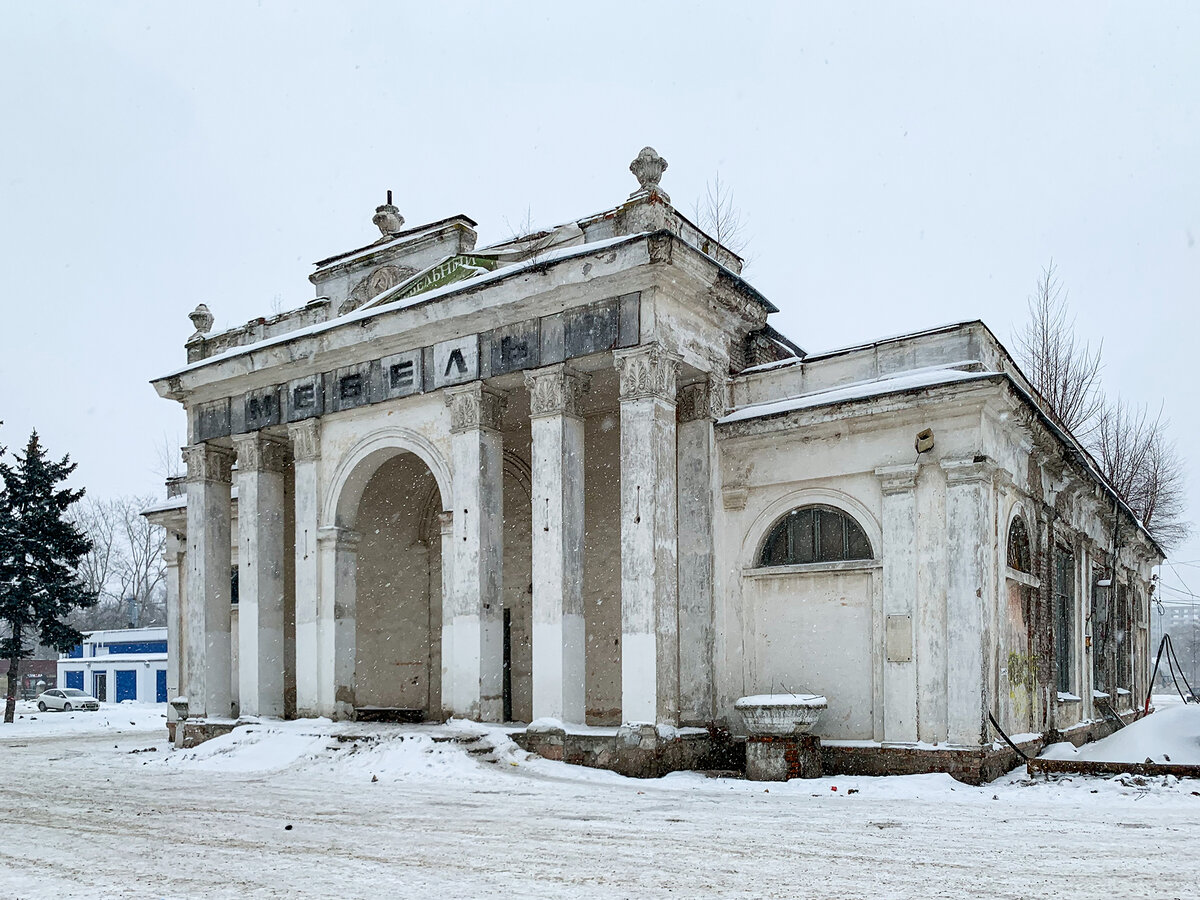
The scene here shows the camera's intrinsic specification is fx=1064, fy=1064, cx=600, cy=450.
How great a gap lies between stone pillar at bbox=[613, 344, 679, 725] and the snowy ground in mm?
1077

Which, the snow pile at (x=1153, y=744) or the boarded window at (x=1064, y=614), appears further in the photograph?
the boarded window at (x=1064, y=614)

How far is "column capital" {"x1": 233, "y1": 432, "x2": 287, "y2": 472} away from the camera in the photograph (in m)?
17.4

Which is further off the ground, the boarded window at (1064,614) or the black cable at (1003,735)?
the boarded window at (1064,614)

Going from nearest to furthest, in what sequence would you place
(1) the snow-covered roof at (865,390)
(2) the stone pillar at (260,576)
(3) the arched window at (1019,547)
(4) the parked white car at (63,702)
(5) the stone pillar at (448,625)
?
(1) the snow-covered roof at (865,390) → (3) the arched window at (1019,547) → (5) the stone pillar at (448,625) → (2) the stone pillar at (260,576) → (4) the parked white car at (63,702)

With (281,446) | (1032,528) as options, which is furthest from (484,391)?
(1032,528)

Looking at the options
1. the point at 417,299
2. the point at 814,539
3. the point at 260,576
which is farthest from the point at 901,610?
the point at 260,576

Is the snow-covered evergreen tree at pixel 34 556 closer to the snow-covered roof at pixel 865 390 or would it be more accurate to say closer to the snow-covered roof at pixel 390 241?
the snow-covered roof at pixel 390 241

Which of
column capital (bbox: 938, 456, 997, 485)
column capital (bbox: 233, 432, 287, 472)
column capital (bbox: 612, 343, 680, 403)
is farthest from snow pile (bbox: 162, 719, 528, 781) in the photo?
column capital (bbox: 938, 456, 997, 485)

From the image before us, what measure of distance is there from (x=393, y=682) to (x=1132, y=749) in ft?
39.2

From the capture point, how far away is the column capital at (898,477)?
12.8 metres

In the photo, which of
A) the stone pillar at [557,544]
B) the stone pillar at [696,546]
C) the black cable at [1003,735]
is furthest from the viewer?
the stone pillar at [696,546]

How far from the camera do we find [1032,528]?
14.6m

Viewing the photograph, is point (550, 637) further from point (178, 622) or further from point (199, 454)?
point (178, 622)

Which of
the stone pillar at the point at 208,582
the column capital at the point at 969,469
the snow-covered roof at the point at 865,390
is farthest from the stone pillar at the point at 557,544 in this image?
the stone pillar at the point at 208,582
